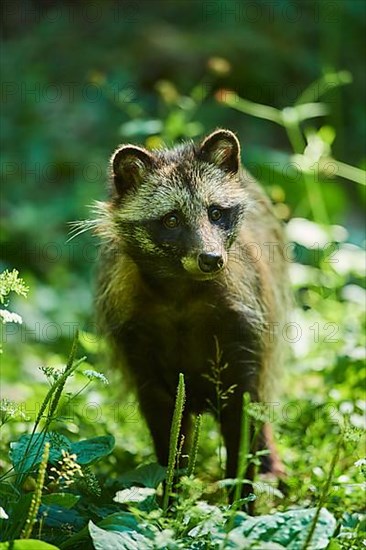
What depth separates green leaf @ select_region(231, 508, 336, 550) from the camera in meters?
3.51

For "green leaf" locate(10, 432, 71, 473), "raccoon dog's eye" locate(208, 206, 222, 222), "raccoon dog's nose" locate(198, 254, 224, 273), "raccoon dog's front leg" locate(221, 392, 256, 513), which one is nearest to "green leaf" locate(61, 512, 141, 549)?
"green leaf" locate(10, 432, 71, 473)

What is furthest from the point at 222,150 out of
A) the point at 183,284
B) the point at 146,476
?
the point at 146,476

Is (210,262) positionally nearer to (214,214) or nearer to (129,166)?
(214,214)

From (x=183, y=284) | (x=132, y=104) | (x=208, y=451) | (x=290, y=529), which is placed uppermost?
(x=132, y=104)

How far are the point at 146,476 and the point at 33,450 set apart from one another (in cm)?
85

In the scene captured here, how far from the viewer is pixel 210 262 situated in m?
4.67

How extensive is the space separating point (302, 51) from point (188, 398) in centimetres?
804

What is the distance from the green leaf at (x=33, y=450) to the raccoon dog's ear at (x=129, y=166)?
4.87ft

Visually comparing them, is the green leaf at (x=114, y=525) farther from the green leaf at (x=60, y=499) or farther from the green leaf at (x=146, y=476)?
the green leaf at (x=146, y=476)

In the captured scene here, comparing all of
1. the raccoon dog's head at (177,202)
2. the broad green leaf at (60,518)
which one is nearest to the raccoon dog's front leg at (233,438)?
the raccoon dog's head at (177,202)

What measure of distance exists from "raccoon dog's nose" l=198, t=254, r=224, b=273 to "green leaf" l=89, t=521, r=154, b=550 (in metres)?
1.42

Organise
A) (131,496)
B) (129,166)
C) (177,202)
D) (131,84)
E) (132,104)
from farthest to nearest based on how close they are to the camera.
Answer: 1. (131,84)
2. (132,104)
3. (129,166)
4. (177,202)
5. (131,496)

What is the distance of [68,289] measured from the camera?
32.7 feet

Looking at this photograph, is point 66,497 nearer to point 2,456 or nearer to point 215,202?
point 2,456
